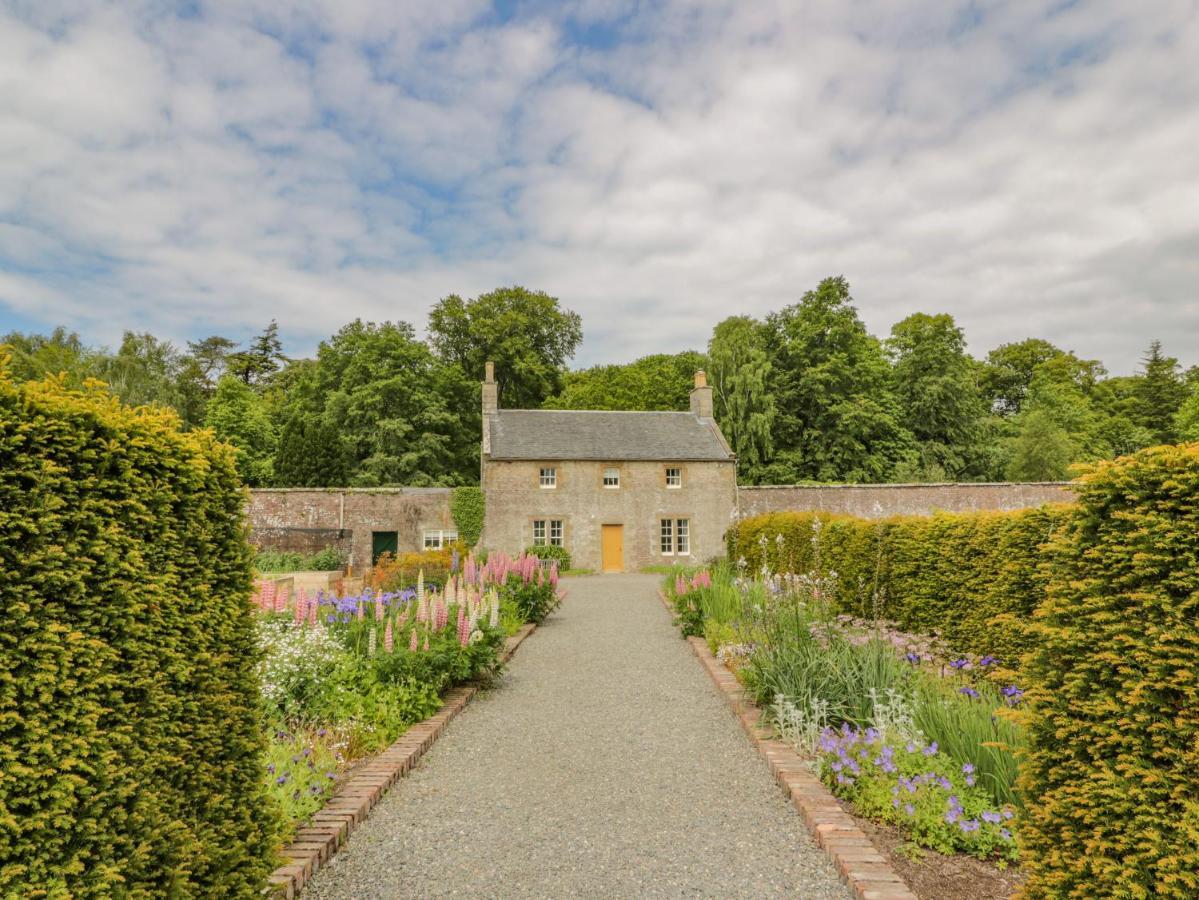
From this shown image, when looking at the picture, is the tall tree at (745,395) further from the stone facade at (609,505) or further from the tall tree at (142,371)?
the tall tree at (142,371)

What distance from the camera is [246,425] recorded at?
44719 millimetres

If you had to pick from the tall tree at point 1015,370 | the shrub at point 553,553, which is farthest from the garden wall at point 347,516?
the tall tree at point 1015,370

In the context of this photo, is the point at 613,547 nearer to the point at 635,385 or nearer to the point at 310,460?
the point at 310,460

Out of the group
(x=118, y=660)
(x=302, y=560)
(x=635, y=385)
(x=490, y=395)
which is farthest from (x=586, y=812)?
(x=635, y=385)

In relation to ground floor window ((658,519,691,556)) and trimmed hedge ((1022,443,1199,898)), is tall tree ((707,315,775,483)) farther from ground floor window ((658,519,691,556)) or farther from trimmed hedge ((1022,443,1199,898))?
trimmed hedge ((1022,443,1199,898))

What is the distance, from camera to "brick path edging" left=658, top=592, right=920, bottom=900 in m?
3.52

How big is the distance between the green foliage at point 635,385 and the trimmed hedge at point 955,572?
36302 mm

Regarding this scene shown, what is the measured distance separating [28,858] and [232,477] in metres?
1.60

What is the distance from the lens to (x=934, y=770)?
4.47 meters

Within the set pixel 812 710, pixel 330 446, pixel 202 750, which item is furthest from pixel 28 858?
pixel 330 446

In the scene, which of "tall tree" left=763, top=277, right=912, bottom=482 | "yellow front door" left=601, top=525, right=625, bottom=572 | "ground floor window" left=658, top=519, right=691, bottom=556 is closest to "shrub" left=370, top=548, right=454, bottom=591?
"yellow front door" left=601, top=525, right=625, bottom=572

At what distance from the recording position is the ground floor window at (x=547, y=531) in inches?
1146

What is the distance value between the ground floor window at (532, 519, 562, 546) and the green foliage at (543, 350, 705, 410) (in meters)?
17.9

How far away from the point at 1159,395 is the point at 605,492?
47.4m
